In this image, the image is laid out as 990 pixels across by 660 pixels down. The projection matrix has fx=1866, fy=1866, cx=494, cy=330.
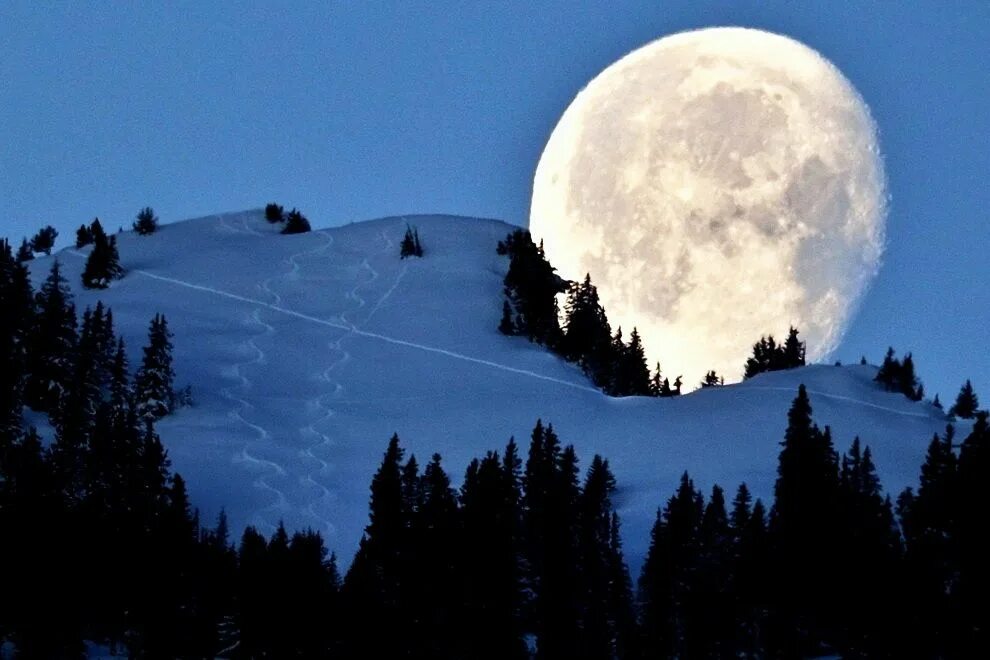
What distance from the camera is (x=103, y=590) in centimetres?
7044

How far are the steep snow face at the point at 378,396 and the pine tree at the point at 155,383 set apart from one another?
112cm

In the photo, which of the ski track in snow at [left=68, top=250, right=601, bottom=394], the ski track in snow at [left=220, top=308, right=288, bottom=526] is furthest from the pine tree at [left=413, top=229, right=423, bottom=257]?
the ski track in snow at [left=220, top=308, right=288, bottom=526]

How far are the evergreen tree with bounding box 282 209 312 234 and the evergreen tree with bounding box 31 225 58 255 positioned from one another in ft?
63.7

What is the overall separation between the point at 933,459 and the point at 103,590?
32.2 m

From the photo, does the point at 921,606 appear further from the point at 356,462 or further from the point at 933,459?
the point at 356,462

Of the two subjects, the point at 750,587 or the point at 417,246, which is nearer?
the point at 750,587

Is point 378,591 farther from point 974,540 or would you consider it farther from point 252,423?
point 252,423

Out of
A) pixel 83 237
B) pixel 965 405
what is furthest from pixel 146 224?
pixel 965 405

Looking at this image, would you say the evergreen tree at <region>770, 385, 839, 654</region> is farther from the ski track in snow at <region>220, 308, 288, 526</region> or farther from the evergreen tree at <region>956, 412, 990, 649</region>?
the ski track in snow at <region>220, 308, 288, 526</region>

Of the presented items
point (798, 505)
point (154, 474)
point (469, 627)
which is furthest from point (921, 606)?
point (154, 474)

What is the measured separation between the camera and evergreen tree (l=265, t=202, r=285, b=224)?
522 ft

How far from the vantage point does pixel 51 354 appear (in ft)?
334

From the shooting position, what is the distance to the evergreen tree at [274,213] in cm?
15900

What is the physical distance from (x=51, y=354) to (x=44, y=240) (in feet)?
183
